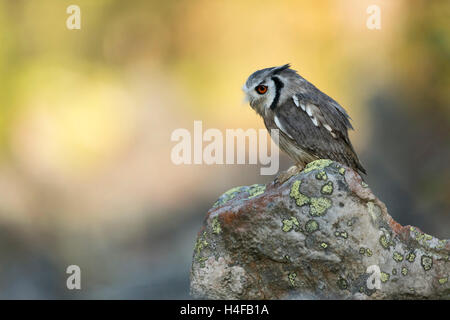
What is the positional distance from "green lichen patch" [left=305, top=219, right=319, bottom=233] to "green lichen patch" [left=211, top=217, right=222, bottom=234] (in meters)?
0.55

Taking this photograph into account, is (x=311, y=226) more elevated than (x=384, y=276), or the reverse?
(x=311, y=226)

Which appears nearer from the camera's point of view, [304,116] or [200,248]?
[200,248]

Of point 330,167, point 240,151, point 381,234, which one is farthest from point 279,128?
point 240,151

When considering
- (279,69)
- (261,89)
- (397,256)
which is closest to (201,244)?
(397,256)

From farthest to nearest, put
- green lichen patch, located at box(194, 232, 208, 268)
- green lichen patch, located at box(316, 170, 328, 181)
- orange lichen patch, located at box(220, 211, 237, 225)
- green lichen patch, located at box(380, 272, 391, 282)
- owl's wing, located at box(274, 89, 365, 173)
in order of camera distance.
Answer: owl's wing, located at box(274, 89, 365, 173), green lichen patch, located at box(194, 232, 208, 268), orange lichen patch, located at box(220, 211, 237, 225), green lichen patch, located at box(316, 170, 328, 181), green lichen patch, located at box(380, 272, 391, 282)

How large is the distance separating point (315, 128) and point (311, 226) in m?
1.25

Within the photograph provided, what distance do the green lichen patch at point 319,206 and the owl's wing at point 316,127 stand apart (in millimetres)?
1056

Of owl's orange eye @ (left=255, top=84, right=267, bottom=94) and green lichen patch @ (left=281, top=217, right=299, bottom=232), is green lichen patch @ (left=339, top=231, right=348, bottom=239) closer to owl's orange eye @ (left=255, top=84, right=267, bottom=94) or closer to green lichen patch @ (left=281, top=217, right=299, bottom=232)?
green lichen patch @ (left=281, top=217, right=299, bottom=232)

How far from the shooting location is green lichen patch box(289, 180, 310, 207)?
318 centimetres

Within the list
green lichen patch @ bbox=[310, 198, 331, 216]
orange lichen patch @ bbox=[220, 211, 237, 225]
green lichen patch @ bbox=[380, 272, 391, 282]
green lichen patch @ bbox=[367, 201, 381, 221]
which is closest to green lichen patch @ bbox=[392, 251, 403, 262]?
green lichen patch @ bbox=[380, 272, 391, 282]

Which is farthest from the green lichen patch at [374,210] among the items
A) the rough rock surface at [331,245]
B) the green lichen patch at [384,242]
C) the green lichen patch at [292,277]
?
the green lichen patch at [292,277]

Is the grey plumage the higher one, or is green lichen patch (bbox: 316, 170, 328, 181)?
the grey plumage

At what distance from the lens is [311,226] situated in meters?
3.15

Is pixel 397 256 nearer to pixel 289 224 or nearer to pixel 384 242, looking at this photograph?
pixel 384 242
